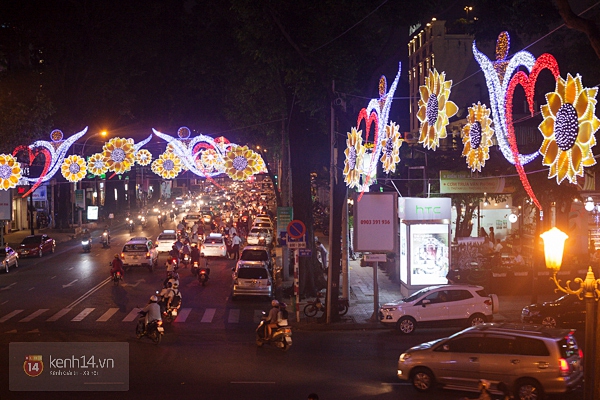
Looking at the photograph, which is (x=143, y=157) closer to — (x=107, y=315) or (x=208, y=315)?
(x=107, y=315)

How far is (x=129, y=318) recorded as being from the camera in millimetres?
24594

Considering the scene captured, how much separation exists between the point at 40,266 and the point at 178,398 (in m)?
29.7

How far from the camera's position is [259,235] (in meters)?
50.7

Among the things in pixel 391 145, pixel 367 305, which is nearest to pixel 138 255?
pixel 367 305

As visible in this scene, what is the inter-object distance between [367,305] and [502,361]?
47.6 feet

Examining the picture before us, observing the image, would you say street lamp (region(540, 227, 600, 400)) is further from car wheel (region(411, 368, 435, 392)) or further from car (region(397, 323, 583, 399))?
car wheel (region(411, 368, 435, 392))

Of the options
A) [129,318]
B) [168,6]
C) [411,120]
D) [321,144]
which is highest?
[168,6]

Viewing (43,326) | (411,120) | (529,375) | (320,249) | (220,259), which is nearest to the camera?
(529,375)

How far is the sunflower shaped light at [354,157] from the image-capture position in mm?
21188

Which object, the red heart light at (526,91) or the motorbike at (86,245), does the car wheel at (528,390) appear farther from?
the motorbike at (86,245)

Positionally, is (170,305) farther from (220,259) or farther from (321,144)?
(321,144)

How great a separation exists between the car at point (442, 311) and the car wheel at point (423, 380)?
7.41 meters

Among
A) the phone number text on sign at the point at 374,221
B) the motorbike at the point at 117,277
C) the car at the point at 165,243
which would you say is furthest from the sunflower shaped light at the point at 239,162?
the car at the point at 165,243

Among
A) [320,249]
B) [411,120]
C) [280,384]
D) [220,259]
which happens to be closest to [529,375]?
[280,384]
